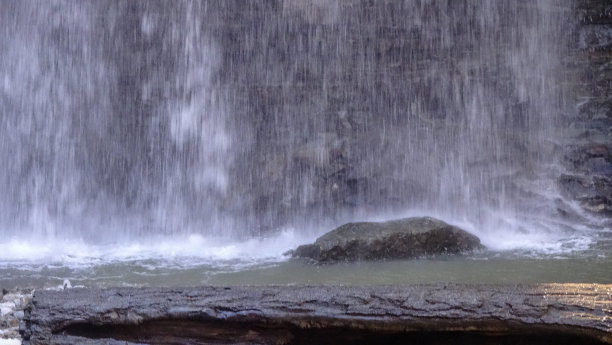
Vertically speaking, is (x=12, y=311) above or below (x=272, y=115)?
below

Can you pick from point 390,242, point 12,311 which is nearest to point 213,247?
point 390,242

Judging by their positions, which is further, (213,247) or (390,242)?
(213,247)

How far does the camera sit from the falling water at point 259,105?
384 inches

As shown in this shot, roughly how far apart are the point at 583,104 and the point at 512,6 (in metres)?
2.15

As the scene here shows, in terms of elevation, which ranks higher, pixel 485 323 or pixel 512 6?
pixel 512 6

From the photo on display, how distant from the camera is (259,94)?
10773 millimetres

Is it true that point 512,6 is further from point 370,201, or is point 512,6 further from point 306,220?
point 306,220

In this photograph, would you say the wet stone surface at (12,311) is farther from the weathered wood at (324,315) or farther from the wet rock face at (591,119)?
the wet rock face at (591,119)

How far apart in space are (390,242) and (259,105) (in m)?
4.95

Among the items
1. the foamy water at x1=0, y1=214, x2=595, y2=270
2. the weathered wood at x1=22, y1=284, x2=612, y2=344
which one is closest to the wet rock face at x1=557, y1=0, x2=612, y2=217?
the foamy water at x1=0, y1=214, x2=595, y2=270

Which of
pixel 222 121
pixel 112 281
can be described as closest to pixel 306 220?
pixel 222 121

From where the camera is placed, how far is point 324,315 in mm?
2344

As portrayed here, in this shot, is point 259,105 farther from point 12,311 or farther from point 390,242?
point 12,311

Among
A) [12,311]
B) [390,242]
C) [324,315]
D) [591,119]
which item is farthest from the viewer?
[591,119]
